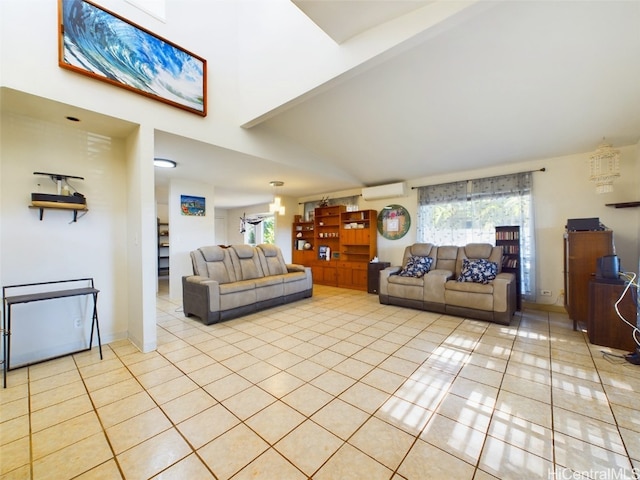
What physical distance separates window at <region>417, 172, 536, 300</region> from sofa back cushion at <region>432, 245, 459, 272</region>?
329 mm

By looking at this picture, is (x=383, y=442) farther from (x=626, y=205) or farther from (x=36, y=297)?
(x=626, y=205)

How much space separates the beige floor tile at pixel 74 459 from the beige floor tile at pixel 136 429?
46 mm

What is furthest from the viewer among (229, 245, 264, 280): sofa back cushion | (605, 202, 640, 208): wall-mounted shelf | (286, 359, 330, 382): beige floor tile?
(229, 245, 264, 280): sofa back cushion

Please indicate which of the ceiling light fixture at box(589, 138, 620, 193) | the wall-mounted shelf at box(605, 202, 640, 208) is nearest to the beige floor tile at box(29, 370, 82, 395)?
the ceiling light fixture at box(589, 138, 620, 193)

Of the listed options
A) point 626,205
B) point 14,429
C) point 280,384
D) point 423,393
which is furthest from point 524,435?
point 626,205

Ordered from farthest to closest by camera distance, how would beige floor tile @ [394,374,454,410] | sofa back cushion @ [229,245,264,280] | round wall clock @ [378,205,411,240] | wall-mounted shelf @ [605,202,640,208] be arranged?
round wall clock @ [378,205,411,240], sofa back cushion @ [229,245,264,280], wall-mounted shelf @ [605,202,640,208], beige floor tile @ [394,374,454,410]

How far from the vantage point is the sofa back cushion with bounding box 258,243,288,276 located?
502cm

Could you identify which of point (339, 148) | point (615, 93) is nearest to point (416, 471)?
point (615, 93)

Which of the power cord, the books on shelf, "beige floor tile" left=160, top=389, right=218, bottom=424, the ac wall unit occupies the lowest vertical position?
"beige floor tile" left=160, top=389, right=218, bottom=424

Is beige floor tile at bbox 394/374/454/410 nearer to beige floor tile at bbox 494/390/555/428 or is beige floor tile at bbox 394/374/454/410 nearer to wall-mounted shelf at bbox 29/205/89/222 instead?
beige floor tile at bbox 494/390/555/428

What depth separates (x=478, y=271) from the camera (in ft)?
12.8

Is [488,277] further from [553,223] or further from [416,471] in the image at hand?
[416,471]

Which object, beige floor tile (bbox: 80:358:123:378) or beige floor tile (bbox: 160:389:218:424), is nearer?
beige floor tile (bbox: 160:389:218:424)

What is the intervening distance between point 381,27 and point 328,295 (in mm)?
4422
